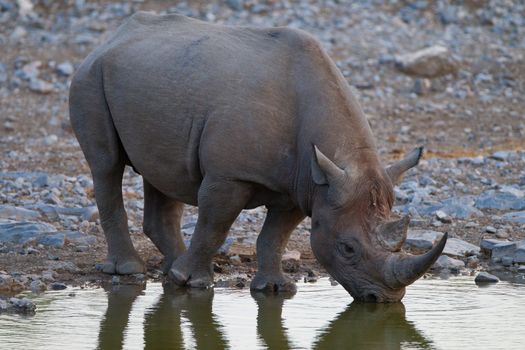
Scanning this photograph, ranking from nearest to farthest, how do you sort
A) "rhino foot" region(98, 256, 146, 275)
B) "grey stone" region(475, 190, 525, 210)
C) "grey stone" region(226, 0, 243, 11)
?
"rhino foot" region(98, 256, 146, 275) → "grey stone" region(475, 190, 525, 210) → "grey stone" region(226, 0, 243, 11)

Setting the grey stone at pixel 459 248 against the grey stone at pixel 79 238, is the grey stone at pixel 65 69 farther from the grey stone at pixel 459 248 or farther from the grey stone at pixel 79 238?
the grey stone at pixel 459 248

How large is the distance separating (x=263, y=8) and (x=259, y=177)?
15602mm

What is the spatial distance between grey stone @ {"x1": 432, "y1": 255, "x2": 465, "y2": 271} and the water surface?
734mm

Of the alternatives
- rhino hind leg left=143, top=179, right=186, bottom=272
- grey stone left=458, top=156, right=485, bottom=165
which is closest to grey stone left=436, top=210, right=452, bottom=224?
rhino hind leg left=143, top=179, right=186, bottom=272

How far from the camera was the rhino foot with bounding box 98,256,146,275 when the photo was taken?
990 centimetres

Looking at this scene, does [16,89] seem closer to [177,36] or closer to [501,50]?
[501,50]

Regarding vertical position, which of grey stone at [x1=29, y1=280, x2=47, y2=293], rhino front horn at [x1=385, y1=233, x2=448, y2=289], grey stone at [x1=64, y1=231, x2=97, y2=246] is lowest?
grey stone at [x1=64, y1=231, x2=97, y2=246]

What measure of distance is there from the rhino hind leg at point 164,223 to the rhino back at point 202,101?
A: 2.04 feet

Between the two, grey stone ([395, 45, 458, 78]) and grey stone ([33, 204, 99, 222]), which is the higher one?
grey stone ([395, 45, 458, 78])

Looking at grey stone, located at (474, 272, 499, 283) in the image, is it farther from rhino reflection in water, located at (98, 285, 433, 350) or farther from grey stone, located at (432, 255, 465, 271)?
rhino reflection in water, located at (98, 285, 433, 350)

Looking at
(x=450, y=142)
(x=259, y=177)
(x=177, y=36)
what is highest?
(x=177, y=36)

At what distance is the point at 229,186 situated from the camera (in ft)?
29.0

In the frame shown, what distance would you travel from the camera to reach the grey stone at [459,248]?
10.8 metres

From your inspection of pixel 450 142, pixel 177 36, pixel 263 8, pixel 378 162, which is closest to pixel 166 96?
pixel 177 36
